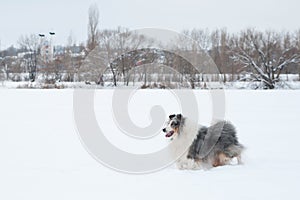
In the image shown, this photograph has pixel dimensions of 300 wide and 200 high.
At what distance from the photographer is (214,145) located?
16.0ft

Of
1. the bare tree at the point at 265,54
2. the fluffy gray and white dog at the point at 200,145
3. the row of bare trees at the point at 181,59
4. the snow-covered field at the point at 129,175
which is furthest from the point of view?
the bare tree at the point at 265,54

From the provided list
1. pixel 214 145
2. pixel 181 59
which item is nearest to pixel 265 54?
pixel 181 59

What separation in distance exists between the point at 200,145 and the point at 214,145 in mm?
197

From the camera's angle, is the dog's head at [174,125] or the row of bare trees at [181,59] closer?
the dog's head at [174,125]

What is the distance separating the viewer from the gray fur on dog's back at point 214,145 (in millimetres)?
4852

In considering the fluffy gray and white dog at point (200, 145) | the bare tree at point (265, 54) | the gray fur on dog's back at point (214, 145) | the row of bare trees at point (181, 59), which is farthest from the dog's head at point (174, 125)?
the bare tree at point (265, 54)

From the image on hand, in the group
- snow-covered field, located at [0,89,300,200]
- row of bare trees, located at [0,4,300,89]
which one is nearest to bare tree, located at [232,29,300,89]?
row of bare trees, located at [0,4,300,89]

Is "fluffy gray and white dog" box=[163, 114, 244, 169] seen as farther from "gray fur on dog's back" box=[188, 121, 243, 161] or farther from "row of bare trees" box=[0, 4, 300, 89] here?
"row of bare trees" box=[0, 4, 300, 89]

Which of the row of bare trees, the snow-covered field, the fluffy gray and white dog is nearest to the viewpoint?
the snow-covered field

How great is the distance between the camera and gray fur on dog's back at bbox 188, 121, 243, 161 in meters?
4.85

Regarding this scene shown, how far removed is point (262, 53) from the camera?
3459cm

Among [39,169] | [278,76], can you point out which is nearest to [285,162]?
[39,169]

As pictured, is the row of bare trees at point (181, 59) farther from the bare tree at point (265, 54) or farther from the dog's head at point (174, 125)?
the dog's head at point (174, 125)

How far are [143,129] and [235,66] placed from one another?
28298mm
